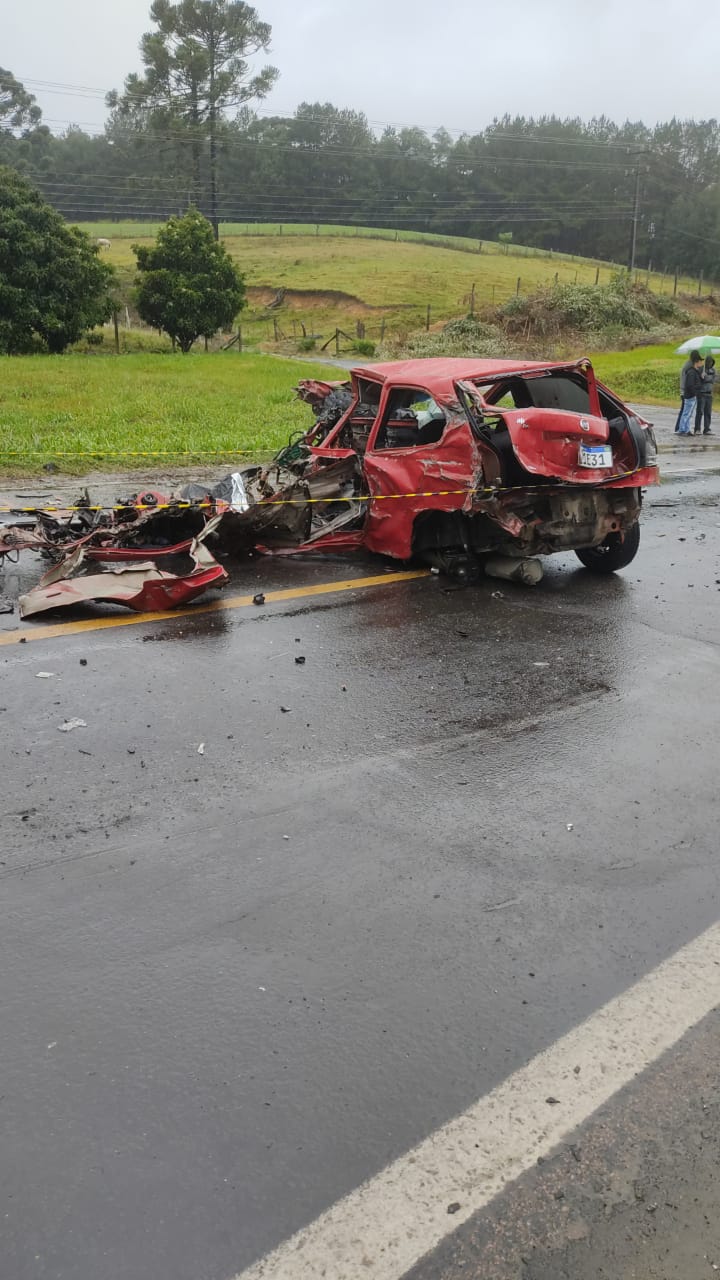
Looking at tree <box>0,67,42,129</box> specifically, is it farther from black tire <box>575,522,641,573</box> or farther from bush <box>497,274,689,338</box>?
black tire <box>575,522,641,573</box>

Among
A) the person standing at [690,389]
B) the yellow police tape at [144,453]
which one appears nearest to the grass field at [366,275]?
the person standing at [690,389]

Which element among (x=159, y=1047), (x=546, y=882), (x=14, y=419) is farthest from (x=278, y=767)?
(x=14, y=419)

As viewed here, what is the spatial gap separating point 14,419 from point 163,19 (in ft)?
289

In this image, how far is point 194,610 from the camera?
695cm

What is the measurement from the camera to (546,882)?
365 cm

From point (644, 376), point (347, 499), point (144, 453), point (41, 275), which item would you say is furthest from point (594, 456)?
point (41, 275)

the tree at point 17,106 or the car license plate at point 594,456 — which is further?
the tree at point 17,106

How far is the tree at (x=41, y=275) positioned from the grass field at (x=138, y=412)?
13.8 feet

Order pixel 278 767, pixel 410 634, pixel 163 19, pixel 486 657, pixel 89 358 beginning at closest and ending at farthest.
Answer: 1. pixel 278 767
2. pixel 486 657
3. pixel 410 634
4. pixel 89 358
5. pixel 163 19

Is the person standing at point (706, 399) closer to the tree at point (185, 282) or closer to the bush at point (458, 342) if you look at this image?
the bush at point (458, 342)

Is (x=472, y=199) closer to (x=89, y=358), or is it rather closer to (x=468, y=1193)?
(x=89, y=358)

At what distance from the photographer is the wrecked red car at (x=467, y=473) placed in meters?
7.27

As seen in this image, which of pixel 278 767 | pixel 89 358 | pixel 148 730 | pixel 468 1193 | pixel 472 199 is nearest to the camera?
pixel 468 1193

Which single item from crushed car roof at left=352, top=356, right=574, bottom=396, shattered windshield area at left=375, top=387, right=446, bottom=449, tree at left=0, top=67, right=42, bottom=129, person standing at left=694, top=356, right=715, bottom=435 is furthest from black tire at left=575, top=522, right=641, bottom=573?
tree at left=0, top=67, right=42, bottom=129
